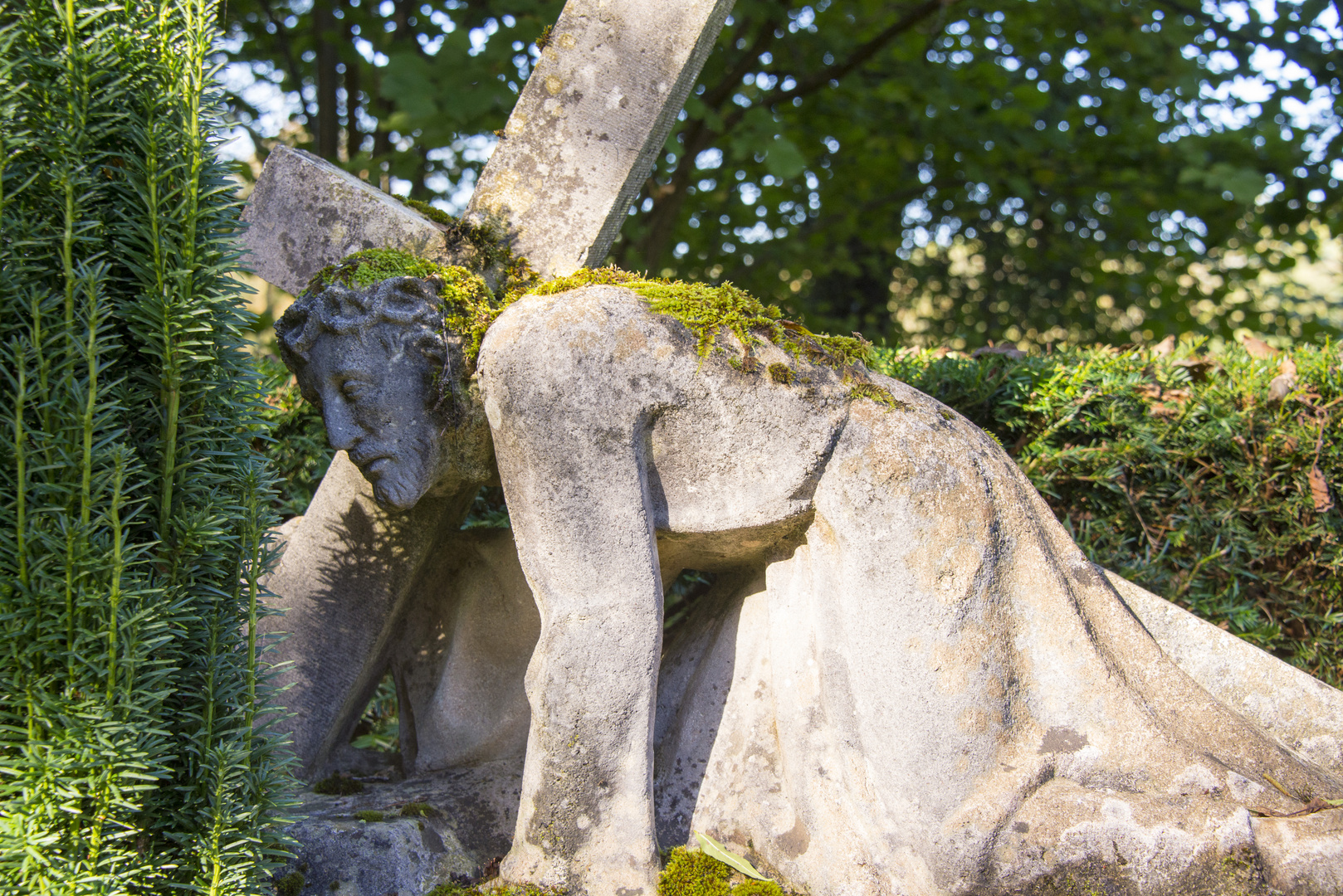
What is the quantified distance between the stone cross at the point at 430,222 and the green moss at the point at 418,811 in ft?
0.86

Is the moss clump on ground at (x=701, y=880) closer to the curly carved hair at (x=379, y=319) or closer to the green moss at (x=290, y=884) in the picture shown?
the green moss at (x=290, y=884)

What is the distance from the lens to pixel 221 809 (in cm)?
151

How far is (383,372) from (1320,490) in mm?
2809

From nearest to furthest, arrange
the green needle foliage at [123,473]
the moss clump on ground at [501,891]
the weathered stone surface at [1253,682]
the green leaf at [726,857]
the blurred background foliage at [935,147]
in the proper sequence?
the green needle foliage at [123,473] → the moss clump on ground at [501,891] → the green leaf at [726,857] → the weathered stone surface at [1253,682] → the blurred background foliage at [935,147]

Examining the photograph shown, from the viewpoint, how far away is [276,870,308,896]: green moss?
180 centimetres

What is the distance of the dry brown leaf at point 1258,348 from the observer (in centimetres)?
342

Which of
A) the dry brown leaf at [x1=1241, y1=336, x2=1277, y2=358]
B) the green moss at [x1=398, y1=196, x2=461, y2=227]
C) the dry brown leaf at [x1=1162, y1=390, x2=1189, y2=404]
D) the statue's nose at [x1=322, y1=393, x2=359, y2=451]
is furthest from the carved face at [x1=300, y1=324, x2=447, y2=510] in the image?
the dry brown leaf at [x1=1241, y1=336, x2=1277, y2=358]

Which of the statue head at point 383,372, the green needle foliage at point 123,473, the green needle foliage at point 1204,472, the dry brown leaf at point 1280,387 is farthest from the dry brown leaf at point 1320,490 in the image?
the green needle foliage at point 123,473

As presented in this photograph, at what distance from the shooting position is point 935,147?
777cm

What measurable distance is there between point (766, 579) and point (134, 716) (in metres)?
1.18

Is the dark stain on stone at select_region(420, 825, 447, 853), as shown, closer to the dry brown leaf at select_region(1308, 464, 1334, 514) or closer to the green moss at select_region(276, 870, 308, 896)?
the green moss at select_region(276, 870, 308, 896)

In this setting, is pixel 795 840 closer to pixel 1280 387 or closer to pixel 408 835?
pixel 408 835

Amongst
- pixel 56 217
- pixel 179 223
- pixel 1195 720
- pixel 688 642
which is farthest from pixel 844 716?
pixel 56 217

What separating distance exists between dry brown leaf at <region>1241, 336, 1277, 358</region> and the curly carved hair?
289 centimetres
